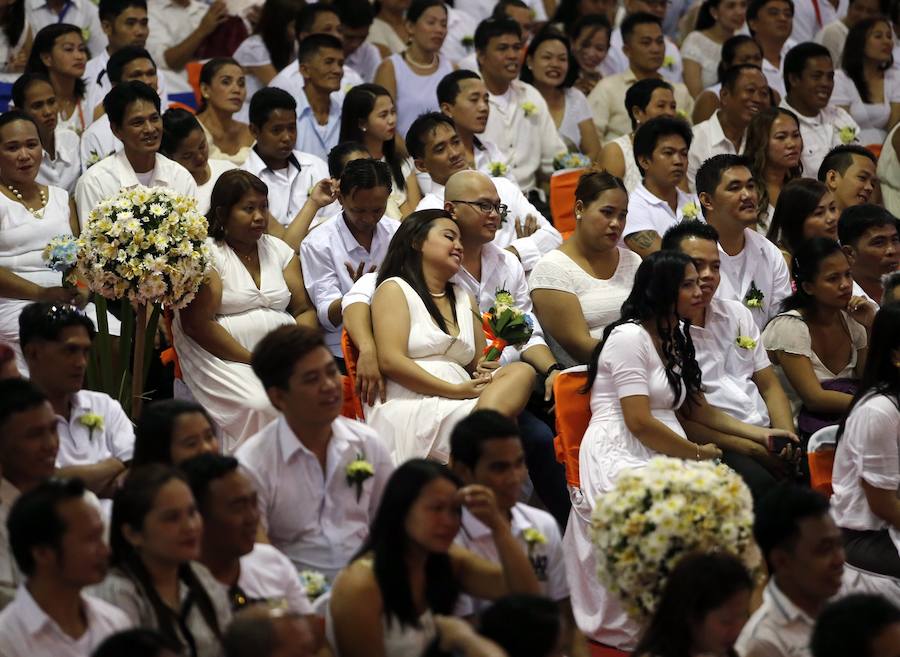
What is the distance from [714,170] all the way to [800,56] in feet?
6.95

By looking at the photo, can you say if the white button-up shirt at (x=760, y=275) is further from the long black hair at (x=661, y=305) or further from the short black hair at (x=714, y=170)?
the long black hair at (x=661, y=305)

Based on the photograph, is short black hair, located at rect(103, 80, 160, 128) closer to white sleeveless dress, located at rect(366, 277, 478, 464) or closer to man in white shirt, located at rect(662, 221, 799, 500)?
white sleeveless dress, located at rect(366, 277, 478, 464)

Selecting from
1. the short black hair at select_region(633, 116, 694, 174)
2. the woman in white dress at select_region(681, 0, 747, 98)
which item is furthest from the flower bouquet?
the woman in white dress at select_region(681, 0, 747, 98)

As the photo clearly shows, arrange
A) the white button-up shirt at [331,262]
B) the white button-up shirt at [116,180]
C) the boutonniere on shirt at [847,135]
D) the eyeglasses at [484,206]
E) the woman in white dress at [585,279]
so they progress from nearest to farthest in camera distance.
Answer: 1. the woman in white dress at [585,279]
2. the eyeglasses at [484,206]
3. the white button-up shirt at [331,262]
4. the white button-up shirt at [116,180]
5. the boutonniere on shirt at [847,135]

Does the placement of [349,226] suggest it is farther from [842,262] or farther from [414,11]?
[414,11]

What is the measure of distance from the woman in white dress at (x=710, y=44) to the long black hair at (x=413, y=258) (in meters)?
4.72

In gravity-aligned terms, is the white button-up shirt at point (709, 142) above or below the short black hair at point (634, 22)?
below

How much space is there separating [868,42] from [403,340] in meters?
5.11

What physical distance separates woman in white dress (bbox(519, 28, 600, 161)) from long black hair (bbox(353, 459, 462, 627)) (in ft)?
17.4

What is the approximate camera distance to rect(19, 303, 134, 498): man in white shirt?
186 inches

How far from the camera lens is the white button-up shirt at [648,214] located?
7184mm

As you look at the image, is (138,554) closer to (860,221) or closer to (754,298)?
(754,298)

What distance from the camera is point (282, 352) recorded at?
4438 millimetres

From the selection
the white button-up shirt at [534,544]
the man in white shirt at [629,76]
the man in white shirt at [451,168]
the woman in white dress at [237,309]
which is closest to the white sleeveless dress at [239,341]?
the woman in white dress at [237,309]
